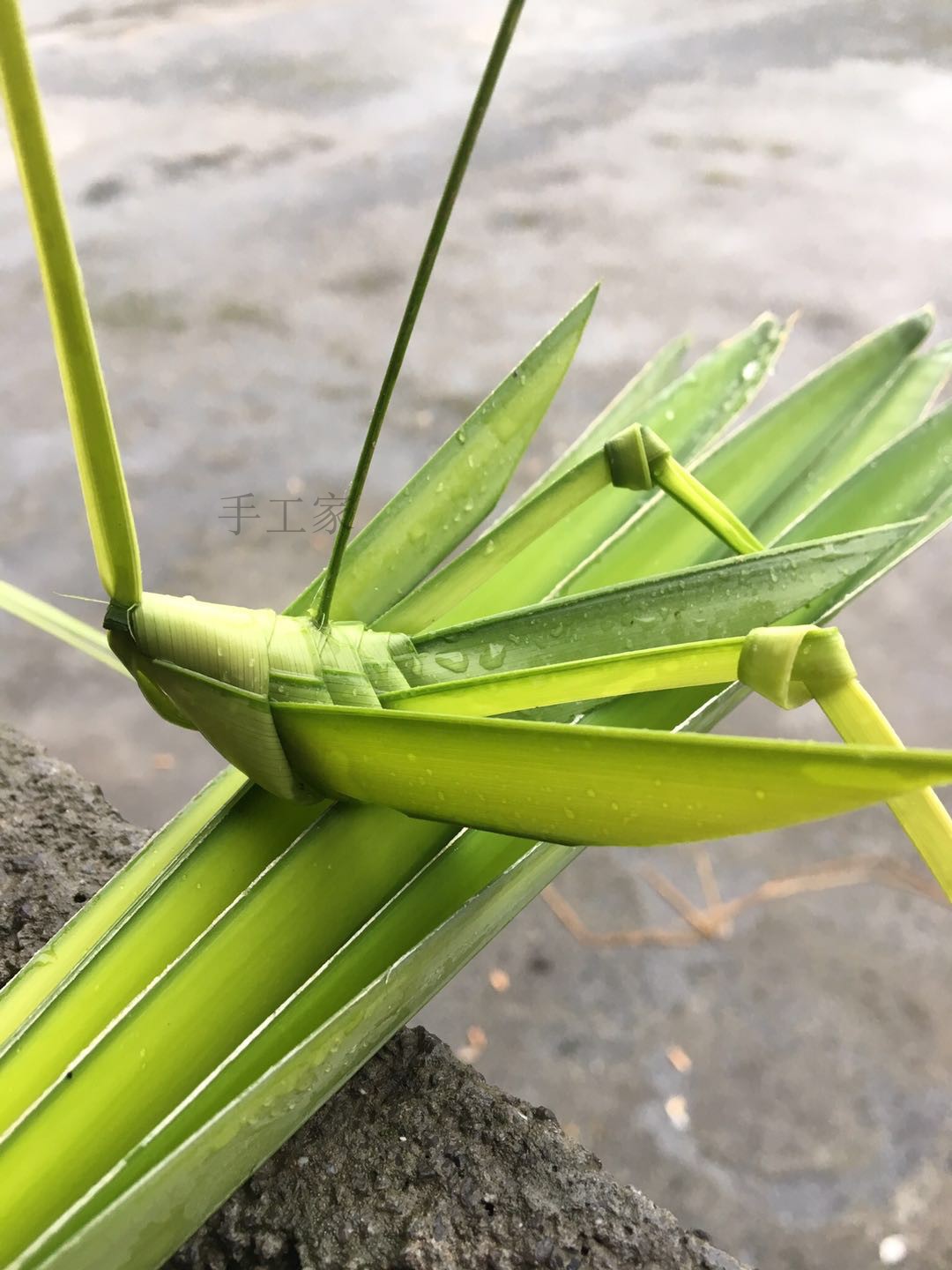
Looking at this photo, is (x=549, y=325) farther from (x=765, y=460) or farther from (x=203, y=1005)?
(x=203, y=1005)

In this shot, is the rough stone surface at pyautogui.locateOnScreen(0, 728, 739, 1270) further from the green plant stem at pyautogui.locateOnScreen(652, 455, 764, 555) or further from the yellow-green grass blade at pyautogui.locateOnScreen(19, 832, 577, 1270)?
the green plant stem at pyautogui.locateOnScreen(652, 455, 764, 555)

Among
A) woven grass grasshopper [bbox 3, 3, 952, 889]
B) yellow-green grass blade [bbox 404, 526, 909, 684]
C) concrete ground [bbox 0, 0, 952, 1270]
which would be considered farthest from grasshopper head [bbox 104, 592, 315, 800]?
concrete ground [bbox 0, 0, 952, 1270]

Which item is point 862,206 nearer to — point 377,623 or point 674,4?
point 674,4

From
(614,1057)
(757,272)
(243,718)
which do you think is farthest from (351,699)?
(757,272)

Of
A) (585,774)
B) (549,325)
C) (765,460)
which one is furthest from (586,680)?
(549,325)

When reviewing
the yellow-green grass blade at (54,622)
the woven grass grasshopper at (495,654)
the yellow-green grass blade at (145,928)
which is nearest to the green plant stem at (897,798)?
the woven grass grasshopper at (495,654)

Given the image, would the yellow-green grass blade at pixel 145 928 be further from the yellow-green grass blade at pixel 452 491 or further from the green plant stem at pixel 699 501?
Answer: the green plant stem at pixel 699 501
